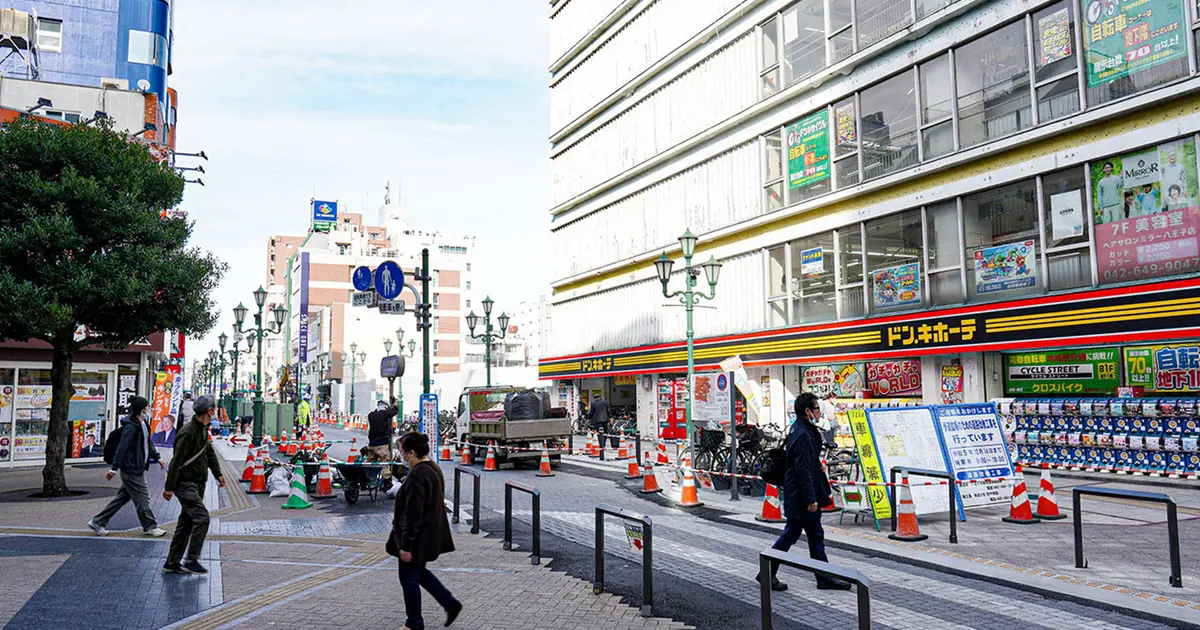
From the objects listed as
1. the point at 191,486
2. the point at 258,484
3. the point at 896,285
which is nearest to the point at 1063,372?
the point at 896,285

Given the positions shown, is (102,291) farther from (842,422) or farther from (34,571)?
(842,422)

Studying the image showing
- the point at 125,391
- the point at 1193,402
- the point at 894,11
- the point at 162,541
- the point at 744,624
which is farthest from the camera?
the point at 125,391

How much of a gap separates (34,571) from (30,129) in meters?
9.90

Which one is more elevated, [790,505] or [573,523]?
[790,505]

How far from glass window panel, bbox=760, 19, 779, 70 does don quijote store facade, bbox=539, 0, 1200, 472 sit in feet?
0.25

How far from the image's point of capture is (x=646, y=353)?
3566 cm

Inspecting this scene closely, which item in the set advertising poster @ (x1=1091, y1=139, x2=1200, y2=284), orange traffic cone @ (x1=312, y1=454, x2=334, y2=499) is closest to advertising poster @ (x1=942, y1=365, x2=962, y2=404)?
advertising poster @ (x1=1091, y1=139, x2=1200, y2=284)

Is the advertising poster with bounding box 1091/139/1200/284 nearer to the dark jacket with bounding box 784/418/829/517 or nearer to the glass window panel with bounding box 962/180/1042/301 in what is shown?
the glass window panel with bounding box 962/180/1042/301

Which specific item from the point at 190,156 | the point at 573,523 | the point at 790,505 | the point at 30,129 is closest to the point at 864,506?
the point at 573,523

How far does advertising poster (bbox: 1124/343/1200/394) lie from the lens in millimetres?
17125

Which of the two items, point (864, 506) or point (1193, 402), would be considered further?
point (1193, 402)

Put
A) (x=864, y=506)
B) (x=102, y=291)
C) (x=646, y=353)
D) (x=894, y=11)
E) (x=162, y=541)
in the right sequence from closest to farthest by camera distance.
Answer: (x=162, y=541)
(x=864, y=506)
(x=102, y=291)
(x=894, y=11)
(x=646, y=353)

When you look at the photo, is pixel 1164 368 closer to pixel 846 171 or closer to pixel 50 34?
Answer: pixel 846 171

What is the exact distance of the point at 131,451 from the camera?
10859 mm
